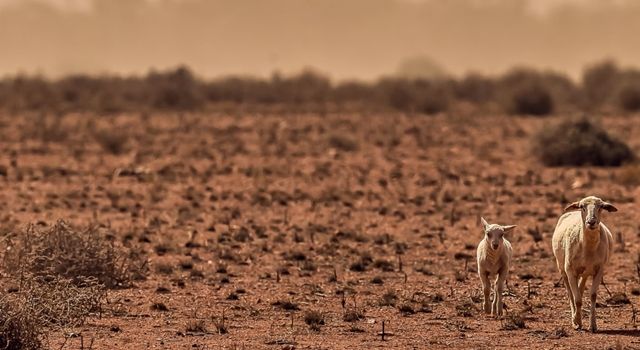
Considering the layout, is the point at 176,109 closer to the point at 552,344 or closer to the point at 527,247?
the point at 527,247

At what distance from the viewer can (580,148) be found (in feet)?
108

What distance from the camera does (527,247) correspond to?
19703mm

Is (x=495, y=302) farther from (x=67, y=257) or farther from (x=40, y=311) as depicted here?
(x=67, y=257)

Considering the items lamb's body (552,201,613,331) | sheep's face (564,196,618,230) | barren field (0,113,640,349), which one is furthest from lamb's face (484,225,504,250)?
sheep's face (564,196,618,230)

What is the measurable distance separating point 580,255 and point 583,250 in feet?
0.31

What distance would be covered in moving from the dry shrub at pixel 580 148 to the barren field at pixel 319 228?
1.88 feet

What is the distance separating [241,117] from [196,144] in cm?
1667

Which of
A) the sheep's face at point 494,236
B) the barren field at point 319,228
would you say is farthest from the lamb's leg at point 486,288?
the sheep's face at point 494,236

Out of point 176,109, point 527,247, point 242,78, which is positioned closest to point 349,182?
point 527,247

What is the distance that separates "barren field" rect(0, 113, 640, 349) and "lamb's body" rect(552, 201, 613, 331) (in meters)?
0.43

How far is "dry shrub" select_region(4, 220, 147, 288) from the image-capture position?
15.6 meters

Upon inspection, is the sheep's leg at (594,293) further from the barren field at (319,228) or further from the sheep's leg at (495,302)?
the sheep's leg at (495,302)

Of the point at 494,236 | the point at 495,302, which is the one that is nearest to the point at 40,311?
the point at 494,236

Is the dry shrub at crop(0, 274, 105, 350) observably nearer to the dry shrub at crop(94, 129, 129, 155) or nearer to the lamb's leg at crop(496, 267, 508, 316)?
the lamb's leg at crop(496, 267, 508, 316)
